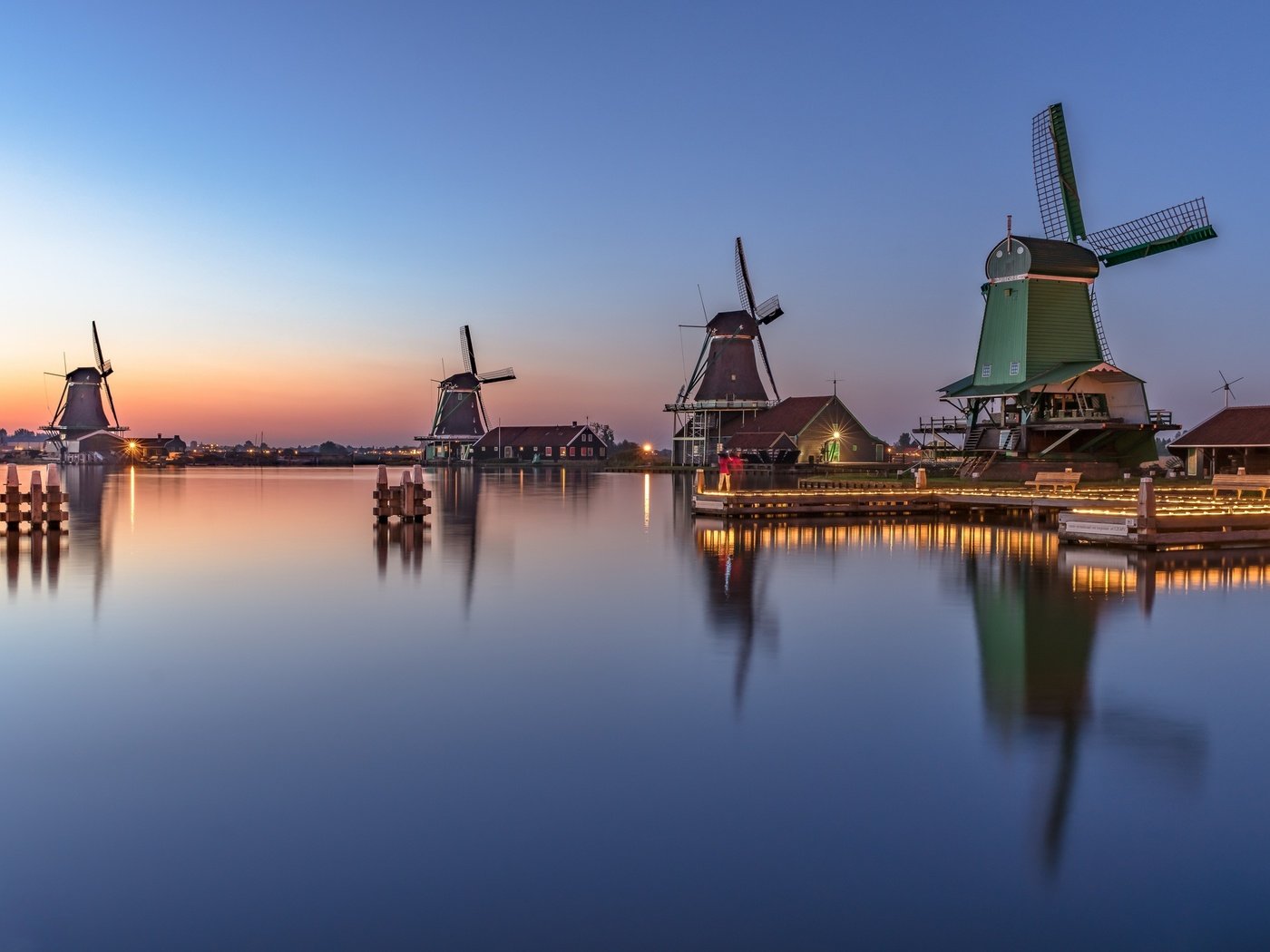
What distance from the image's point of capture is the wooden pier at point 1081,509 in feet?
65.5

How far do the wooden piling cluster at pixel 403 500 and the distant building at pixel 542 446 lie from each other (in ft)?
222

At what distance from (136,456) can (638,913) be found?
132m

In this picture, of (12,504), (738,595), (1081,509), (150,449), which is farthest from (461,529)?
(150,449)

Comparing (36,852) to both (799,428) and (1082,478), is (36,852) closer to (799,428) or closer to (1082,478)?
(1082,478)

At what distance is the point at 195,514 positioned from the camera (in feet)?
109

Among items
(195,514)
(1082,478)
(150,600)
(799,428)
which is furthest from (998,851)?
(799,428)

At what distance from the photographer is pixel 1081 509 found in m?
24.8

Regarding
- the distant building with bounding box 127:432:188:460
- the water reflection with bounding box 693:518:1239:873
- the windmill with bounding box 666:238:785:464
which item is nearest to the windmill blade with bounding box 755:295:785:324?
the windmill with bounding box 666:238:785:464

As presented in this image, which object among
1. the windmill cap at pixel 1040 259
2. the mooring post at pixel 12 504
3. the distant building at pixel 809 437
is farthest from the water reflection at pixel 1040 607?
the distant building at pixel 809 437

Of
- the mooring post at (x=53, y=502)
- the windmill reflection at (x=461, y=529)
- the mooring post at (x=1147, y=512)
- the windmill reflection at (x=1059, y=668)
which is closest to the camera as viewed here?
the windmill reflection at (x=1059, y=668)

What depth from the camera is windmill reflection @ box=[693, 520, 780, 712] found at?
36.2 feet

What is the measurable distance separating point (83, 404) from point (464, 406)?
129ft

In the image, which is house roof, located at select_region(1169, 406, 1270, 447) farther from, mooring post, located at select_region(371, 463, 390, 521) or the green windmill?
mooring post, located at select_region(371, 463, 390, 521)

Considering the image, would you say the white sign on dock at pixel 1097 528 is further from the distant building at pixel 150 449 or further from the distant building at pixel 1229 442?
the distant building at pixel 150 449
